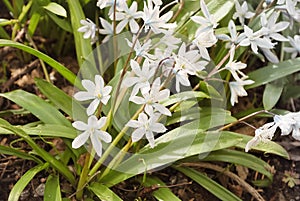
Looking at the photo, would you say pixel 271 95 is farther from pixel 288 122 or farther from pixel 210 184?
pixel 288 122

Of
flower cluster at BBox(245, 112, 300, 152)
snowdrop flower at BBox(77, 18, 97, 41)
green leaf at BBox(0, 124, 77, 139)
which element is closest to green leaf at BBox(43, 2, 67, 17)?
snowdrop flower at BBox(77, 18, 97, 41)

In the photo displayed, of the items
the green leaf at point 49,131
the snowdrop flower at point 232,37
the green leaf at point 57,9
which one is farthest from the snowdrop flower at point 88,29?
the snowdrop flower at point 232,37

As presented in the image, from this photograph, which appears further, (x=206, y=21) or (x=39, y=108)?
(x=39, y=108)

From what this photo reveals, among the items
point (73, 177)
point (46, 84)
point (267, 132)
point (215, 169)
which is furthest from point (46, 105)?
point (267, 132)

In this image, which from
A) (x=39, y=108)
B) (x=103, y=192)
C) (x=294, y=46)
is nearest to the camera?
(x=103, y=192)

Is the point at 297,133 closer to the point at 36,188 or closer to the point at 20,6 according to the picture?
the point at 36,188

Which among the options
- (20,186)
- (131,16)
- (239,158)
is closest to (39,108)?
(20,186)

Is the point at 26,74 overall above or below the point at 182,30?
below
